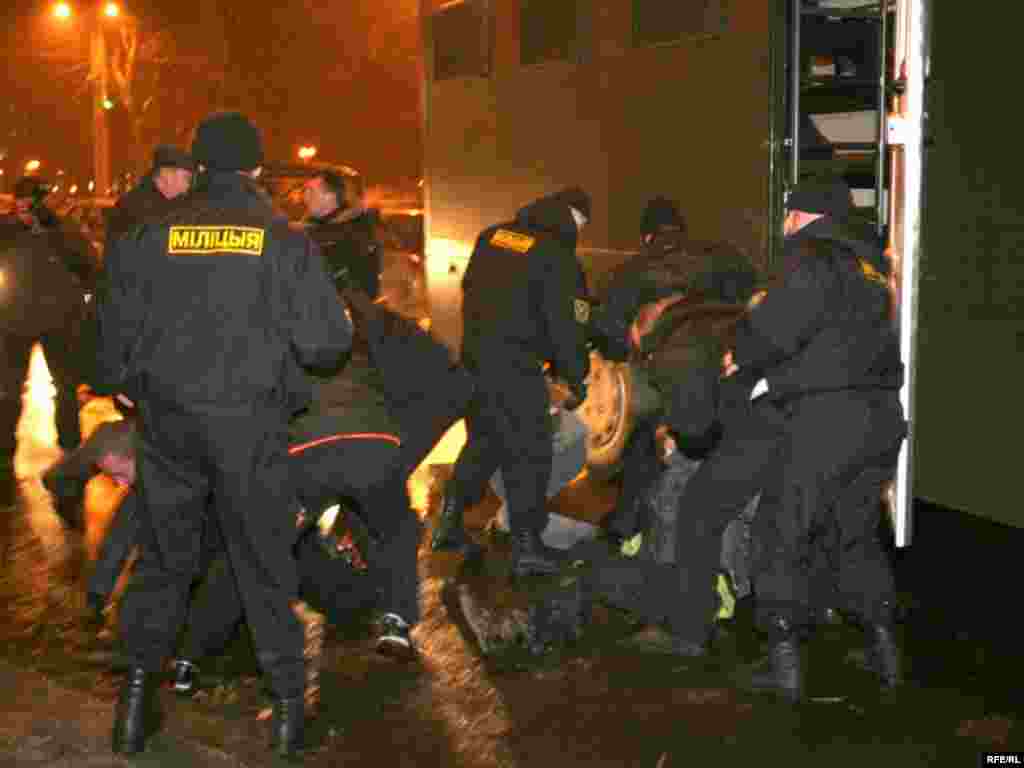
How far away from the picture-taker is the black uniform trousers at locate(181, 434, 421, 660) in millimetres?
5223

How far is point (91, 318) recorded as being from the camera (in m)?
8.38

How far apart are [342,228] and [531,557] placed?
1.64m

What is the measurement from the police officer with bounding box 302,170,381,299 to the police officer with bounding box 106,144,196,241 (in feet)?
3.70

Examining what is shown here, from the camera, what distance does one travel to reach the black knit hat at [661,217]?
6895 mm

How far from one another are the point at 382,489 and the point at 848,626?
1862 millimetres

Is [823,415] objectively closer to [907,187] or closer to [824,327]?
[824,327]

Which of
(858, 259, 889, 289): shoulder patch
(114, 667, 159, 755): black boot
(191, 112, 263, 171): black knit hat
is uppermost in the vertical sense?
(191, 112, 263, 171): black knit hat

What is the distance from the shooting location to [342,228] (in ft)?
20.9

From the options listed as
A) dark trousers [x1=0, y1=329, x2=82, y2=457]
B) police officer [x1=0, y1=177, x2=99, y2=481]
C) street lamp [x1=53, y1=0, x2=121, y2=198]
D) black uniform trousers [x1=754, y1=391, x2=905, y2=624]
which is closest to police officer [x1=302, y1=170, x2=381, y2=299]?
black uniform trousers [x1=754, y1=391, x2=905, y2=624]

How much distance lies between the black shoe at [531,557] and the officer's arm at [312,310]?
8.08 feet

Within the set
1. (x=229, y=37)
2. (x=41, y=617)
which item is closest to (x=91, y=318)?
(x=41, y=617)

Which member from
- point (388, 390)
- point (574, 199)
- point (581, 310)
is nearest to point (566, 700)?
point (388, 390)

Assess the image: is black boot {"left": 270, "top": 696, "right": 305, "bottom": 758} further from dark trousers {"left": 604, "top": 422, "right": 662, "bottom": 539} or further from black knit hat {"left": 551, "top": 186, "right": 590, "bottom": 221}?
black knit hat {"left": 551, "top": 186, "right": 590, "bottom": 221}

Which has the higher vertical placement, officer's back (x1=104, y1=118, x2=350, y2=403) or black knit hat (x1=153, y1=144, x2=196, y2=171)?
black knit hat (x1=153, y1=144, x2=196, y2=171)
